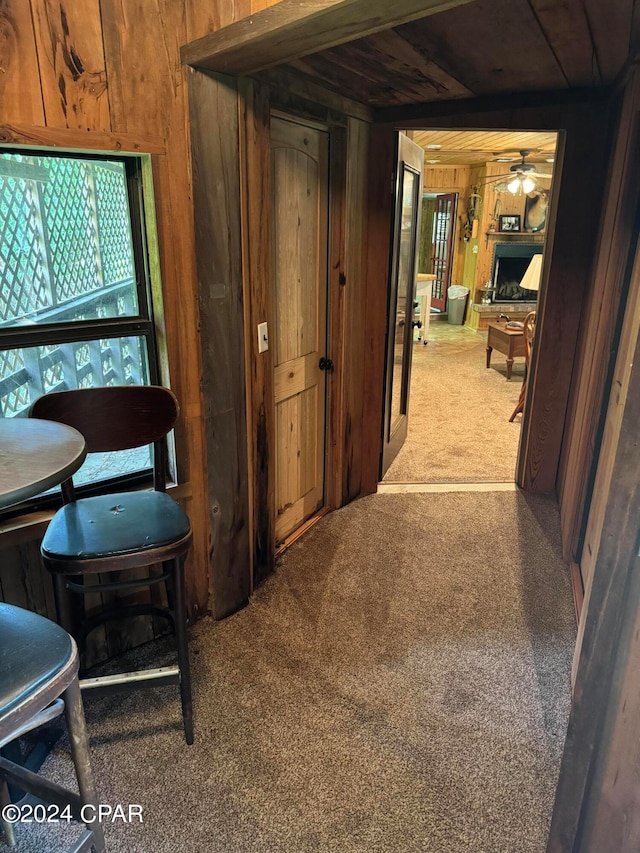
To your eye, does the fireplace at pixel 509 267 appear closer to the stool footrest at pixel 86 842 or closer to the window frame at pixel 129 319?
the window frame at pixel 129 319

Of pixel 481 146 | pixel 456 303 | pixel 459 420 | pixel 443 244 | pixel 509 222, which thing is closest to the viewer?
pixel 459 420

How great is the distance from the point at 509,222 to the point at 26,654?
900 centimetres

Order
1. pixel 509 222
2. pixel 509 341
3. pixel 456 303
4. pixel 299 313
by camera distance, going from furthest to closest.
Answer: pixel 456 303, pixel 509 222, pixel 509 341, pixel 299 313

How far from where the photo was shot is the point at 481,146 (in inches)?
277

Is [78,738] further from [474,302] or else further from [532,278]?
[474,302]

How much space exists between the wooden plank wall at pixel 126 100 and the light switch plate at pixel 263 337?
13.0 inches

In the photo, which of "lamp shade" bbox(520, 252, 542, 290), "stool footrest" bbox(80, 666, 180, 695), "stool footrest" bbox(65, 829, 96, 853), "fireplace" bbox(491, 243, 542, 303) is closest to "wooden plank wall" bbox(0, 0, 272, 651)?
"stool footrest" bbox(80, 666, 180, 695)

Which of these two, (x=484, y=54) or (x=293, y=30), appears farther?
(x=484, y=54)

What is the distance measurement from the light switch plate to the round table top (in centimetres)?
100

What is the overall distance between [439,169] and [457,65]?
7.63 m

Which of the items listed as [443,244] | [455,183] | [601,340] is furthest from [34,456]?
[443,244]

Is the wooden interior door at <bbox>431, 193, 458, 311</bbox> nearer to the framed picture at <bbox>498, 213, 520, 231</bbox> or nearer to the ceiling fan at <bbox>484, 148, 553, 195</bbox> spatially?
the framed picture at <bbox>498, 213, 520, 231</bbox>

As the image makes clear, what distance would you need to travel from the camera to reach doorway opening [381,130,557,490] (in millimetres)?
4133

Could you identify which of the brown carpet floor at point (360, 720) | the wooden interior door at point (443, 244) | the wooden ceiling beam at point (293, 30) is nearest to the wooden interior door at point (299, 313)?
the brown carpet floor at point (360, 720)
